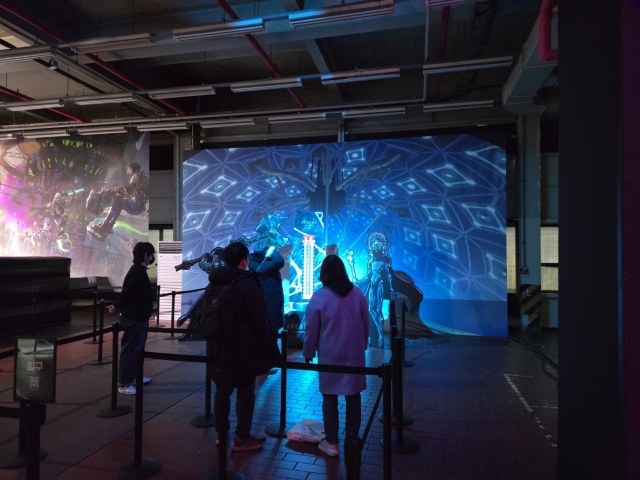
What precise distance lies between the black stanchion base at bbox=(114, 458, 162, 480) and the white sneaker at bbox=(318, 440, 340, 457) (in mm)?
1340

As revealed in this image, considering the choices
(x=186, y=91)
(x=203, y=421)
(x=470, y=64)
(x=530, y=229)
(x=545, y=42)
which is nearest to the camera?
(x=545, y=42)

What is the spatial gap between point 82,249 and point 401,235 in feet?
29.8

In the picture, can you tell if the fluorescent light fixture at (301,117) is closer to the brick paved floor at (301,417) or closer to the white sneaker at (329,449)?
the brick paved floor at (301,417)

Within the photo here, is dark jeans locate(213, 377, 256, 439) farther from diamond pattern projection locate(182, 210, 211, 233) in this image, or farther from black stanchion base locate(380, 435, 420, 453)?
diamond pattern projection locate(182, 210, 211, 233)

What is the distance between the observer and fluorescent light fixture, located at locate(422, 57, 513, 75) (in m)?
6.69

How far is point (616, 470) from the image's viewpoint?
4.69ft

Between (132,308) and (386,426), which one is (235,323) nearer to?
(386,426)

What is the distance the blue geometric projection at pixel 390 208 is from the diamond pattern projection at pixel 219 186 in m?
0.03

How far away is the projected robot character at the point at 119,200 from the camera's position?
11664 millimetres

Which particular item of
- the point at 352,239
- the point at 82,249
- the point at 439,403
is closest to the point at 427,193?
the point at 352,239

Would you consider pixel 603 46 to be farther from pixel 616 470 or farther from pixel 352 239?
pixel 352 239

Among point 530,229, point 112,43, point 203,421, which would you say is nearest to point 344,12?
point 112,43

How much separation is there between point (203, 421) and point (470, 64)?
6.36m

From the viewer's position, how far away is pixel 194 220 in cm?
1099
